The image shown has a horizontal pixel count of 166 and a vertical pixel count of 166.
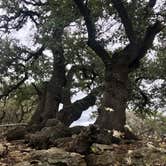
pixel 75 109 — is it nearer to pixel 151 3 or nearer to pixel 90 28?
pixel 90 28

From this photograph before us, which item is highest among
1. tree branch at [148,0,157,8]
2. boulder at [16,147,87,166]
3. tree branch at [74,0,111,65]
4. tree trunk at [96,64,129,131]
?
tree branch at [148,0,157,8]

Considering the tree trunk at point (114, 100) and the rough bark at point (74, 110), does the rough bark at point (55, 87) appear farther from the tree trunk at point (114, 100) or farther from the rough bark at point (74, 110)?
the tree trunk at point (114, 100)

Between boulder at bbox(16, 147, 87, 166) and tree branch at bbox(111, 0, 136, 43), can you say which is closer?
boulder at bbox(16, 147, 87, 166)

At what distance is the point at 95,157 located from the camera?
11016 millimetres

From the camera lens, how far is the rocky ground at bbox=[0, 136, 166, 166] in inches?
418

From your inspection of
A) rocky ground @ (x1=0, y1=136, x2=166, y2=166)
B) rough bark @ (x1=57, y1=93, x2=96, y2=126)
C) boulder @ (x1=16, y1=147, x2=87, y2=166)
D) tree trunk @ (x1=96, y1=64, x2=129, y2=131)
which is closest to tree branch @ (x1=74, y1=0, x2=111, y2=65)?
tree trunk @ (x1=96, y1=64, x2=129, y2=131)

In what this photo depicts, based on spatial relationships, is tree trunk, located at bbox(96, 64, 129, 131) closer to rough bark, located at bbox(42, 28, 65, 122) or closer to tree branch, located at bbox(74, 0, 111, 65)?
tree branch, located at bbox(74, 0, 111, 65)

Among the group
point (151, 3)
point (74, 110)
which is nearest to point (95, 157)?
point (151, 3)

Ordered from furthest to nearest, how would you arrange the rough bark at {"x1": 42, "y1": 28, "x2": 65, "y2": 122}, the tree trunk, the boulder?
1. the rough bark at {"x1": 42, "y1": 28, "x2": 65, "y2": 122}
2. the tree trunk
3. the boulder

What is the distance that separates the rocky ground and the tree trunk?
89.2 inches

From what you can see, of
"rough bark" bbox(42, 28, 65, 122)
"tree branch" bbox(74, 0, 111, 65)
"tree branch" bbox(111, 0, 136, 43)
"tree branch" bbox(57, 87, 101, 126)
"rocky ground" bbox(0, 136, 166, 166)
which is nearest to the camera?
"rocky ground" bbox(0, 136, 166, 166)

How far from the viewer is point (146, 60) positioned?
73.6 feet

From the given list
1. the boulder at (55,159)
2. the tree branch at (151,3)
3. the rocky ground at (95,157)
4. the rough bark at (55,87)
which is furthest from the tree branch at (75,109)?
the boulder at (55,159)

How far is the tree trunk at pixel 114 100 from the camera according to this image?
14.1 meters
